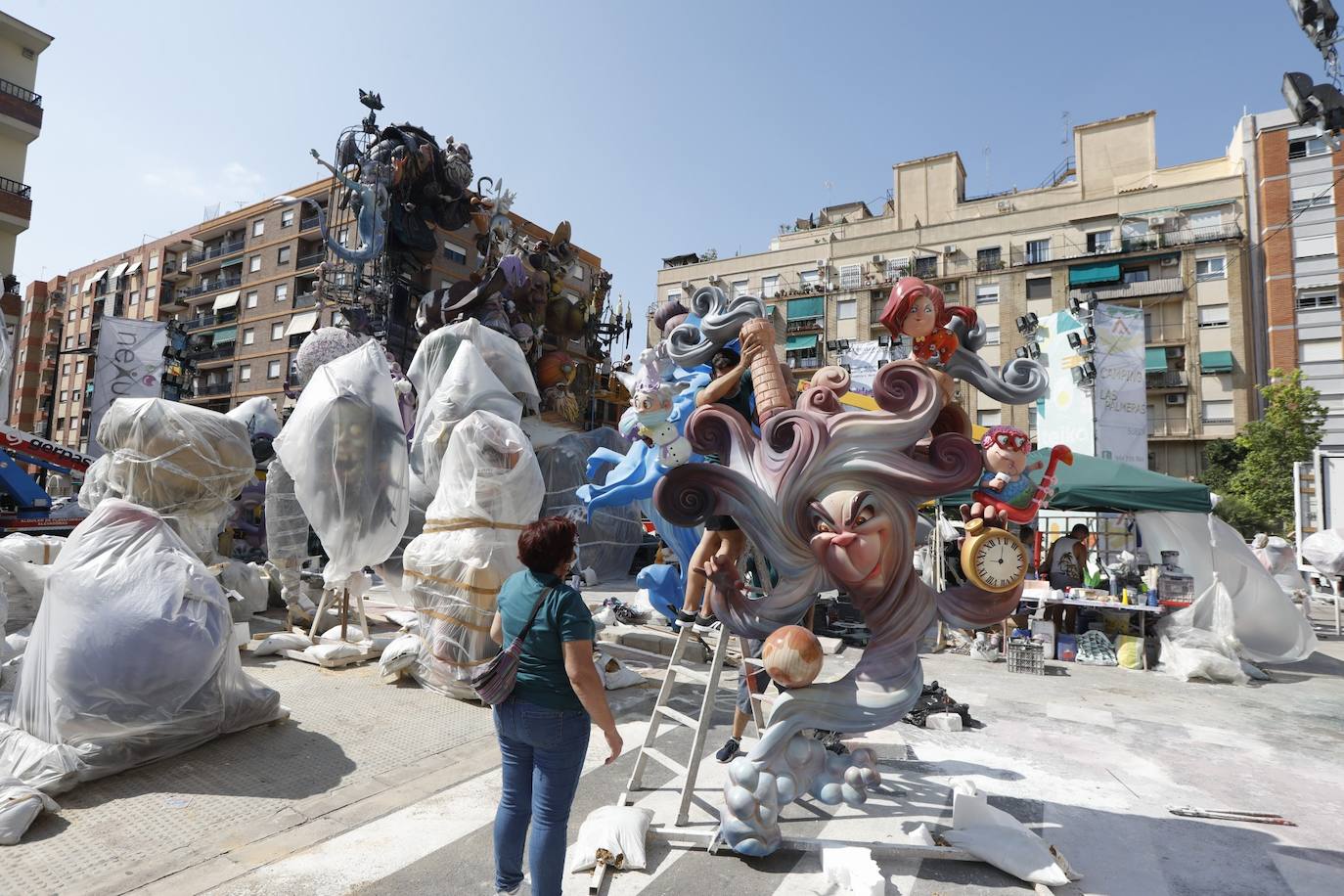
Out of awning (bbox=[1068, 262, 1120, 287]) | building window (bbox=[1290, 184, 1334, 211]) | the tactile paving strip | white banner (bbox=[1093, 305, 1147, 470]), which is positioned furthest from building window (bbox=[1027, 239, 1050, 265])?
the tactile paving strip

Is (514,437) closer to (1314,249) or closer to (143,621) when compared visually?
(143,621)

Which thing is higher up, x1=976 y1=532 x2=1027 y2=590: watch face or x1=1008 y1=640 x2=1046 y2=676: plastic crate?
x1=976 y1=532 x2=1027 y2=590: watch face

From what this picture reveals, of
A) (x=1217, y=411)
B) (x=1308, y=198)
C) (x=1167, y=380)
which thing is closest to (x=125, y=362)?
(x=1167, y=380)

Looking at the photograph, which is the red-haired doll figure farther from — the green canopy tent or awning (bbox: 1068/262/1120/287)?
awning (bbox: 1068/262/1120/287)

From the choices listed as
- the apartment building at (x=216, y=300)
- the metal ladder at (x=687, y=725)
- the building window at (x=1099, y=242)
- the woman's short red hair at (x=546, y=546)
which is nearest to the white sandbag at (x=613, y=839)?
the metal ladder at (x=687, y=725)

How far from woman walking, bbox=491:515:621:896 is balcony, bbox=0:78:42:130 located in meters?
29.1

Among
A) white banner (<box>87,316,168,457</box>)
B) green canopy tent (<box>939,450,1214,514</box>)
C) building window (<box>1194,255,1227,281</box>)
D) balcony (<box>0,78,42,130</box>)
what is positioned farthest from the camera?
building window (<box>1194,255,1227,281</box>)

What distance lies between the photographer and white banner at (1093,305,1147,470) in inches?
533

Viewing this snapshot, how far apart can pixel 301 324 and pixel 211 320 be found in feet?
30.0

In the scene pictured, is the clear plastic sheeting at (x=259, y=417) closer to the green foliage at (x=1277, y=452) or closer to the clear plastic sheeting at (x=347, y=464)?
the clear plastic sheeting at (x=347, y=464)

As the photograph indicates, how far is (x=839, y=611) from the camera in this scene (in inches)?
409

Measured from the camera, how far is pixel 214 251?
125 feet

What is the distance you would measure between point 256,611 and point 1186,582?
1123cm

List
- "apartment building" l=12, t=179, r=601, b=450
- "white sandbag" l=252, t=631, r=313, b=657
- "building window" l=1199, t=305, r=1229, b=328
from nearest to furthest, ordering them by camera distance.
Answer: "white sandbag" l=252, t=631, r=313, b=657 < "building window" l=1199, t=305, r=1229, b=328 < "apartment building" l=12, t=179, r=601, b=450
